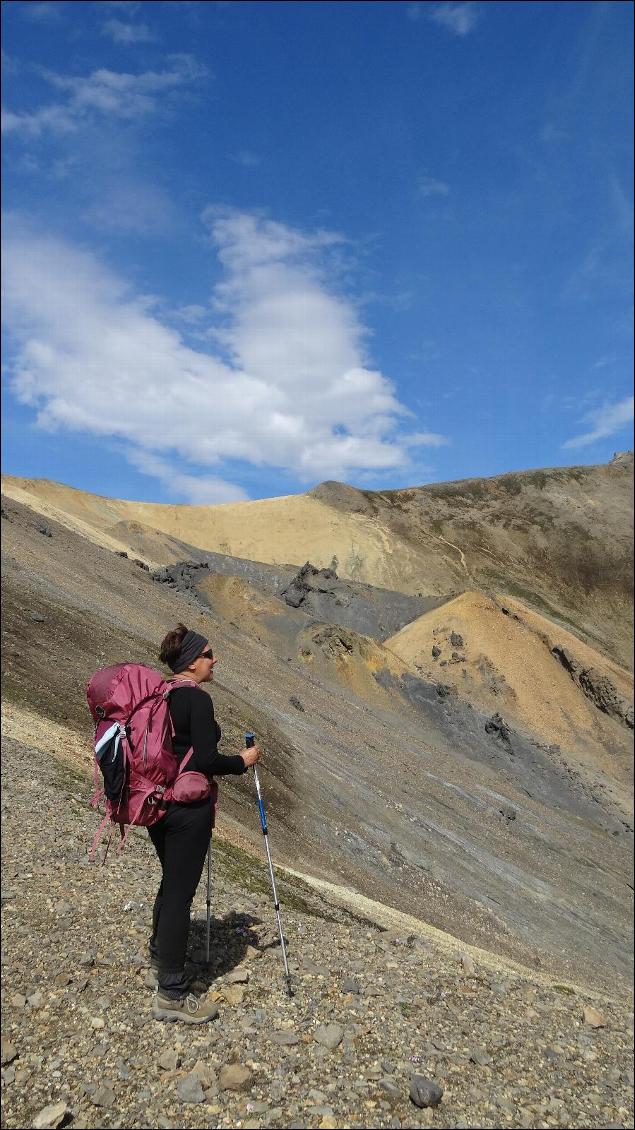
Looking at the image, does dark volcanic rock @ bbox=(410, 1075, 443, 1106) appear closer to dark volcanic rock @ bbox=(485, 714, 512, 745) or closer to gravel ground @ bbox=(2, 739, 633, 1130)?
gravel ground @ bbox=(2, 739, 633, 1130)

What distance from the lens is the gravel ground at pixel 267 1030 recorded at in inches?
189

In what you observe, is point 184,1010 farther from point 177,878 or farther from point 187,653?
point 187,653

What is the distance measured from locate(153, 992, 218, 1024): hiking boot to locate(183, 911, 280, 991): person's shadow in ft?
1.10

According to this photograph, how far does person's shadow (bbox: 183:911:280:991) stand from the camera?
19.6 feet

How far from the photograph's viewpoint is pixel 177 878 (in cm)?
549

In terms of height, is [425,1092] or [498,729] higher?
[425,1092]

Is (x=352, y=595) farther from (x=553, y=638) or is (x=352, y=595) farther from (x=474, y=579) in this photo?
(x=474, y=579)

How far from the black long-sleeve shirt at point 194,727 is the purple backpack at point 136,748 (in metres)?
0.06

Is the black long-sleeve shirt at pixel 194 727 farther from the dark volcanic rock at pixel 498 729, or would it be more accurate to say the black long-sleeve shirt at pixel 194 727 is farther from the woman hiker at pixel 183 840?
the dark volcanic rock at pixel 498 729

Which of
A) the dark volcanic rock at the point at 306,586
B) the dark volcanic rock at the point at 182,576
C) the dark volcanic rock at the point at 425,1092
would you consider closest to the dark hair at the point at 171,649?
the dark volcanic rock at the point at 425,1092

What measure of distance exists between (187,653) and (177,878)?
1.80m

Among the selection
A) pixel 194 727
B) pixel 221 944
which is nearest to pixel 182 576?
pixel 221 944

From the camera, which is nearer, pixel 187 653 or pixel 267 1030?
pixel 267 1030

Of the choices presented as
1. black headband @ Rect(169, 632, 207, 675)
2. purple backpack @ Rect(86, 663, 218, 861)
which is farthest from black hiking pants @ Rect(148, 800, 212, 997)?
black headband @ Rect(169, 632, 207, 675)
